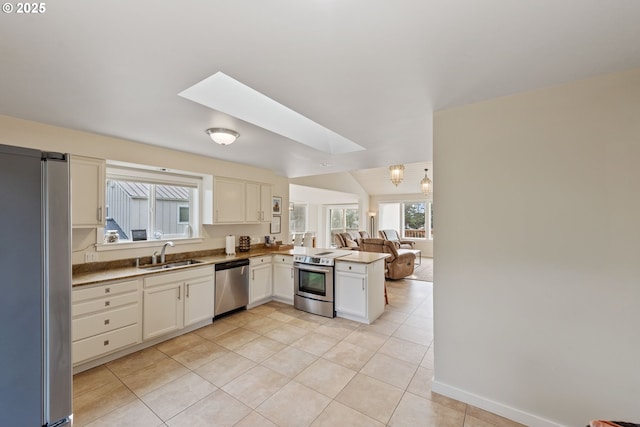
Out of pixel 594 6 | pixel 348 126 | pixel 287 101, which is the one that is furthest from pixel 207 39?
pixel 594 6

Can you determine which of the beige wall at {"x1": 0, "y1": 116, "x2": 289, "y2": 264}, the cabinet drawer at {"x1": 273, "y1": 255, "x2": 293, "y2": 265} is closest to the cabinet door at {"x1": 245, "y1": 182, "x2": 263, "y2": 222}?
the beige wall at {"x1": 0, "y1": 116, "x2": 289, "y2": 264}

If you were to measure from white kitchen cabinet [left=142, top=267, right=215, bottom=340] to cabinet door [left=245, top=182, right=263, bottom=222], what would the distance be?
1.24 metres

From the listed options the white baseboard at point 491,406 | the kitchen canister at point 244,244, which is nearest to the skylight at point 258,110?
the kitchen canister at point 244,244

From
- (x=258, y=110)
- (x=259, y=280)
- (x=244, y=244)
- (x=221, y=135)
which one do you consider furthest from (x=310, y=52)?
(x=244, y=244)

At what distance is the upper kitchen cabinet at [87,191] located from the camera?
8.43ft

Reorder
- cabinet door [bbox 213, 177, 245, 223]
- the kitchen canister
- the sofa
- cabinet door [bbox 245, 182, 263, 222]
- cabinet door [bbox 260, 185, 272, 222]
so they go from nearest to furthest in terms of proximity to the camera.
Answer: cabinet door [bbox 213, 177, 245, 223] < cabinet door [bbox 245, 182, 263, 222] < the kitchen canister < cabinet door [bbox 260, 185, 272, 222] < the sofa

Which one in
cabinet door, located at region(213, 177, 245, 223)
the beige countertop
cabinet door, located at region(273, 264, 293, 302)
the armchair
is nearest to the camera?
the beige countertop

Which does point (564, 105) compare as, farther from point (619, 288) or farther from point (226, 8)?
point (226, 8)

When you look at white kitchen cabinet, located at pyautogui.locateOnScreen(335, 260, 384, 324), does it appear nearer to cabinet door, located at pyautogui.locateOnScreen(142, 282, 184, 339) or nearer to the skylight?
the skylight

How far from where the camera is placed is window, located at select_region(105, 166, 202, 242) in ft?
10.8

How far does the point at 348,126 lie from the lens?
8.30ft

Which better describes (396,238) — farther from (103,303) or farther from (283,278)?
(103,303)

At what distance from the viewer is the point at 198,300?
338 cm

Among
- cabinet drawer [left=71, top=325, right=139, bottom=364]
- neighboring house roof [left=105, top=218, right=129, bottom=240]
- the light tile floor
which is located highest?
neighboring house roof [left=105, top=218, right=129, bottom=240]
